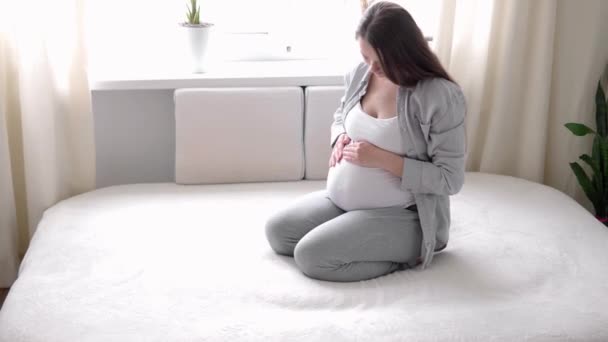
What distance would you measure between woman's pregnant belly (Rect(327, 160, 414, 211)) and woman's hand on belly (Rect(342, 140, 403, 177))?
27 millimetres

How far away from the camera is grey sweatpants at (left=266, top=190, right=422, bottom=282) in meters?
2.01

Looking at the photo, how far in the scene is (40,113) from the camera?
2512mm

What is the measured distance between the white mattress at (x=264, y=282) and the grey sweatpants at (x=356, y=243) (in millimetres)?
38

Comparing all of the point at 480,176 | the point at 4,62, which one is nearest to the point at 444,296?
the point at 480,176

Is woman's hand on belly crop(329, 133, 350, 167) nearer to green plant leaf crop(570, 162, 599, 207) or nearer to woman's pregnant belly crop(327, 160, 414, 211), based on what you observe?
woman's pregnant belly crop(327, 160, 414, 211)

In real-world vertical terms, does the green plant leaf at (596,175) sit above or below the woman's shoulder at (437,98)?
below

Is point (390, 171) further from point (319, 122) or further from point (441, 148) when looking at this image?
point (319, 122)

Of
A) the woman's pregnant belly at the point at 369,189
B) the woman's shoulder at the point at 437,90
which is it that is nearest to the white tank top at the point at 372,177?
the woman's pregnant belly at the point at 369,189

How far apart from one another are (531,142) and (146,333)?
1695 millimetres

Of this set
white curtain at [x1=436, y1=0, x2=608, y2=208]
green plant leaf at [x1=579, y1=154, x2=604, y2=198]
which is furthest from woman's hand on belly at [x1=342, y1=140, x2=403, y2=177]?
green plant leaf at [x1=579, y1=154, x2=604, y2=198]

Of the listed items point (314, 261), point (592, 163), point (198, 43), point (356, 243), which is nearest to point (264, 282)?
point (314, 261)

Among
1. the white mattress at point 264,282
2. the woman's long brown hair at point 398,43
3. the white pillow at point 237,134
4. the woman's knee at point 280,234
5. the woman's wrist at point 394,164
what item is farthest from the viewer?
the white pillow at point 237,134

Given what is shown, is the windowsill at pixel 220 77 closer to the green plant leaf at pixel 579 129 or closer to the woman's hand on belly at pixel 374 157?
the woman's hand on belly at pixel 374 157

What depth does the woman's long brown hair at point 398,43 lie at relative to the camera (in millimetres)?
1925
